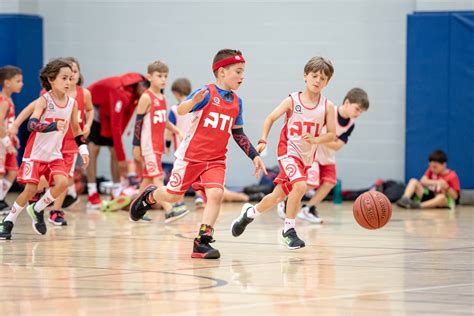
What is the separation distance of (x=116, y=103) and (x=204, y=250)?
213 inches

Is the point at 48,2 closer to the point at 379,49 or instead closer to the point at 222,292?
the point at 379,49

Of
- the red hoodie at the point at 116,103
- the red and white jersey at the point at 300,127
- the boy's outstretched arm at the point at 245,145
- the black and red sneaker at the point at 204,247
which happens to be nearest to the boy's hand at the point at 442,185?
the red hoodie at the point at 116,103

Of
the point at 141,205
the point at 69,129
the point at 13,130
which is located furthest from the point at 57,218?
the point at 141,205

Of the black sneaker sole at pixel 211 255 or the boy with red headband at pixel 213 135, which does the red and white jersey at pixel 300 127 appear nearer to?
the boy with red headband at pixel 213 135

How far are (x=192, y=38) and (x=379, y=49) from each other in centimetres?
282

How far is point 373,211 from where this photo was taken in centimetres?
906

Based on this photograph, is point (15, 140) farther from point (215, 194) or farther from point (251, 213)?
point (215, 194)

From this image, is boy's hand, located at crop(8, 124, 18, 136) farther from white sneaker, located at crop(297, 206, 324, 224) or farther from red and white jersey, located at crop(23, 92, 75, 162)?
white sneaker, located at crop(297, 206, 324, 224)

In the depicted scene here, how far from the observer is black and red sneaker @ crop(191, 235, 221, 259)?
807 centimetres

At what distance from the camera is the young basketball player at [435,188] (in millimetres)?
13211

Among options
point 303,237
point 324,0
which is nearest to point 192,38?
point 324,0

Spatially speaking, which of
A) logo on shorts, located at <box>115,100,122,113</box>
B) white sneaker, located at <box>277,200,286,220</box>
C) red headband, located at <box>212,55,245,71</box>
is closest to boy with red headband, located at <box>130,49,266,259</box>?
red headband, located at <box>212,55,245,71</box>

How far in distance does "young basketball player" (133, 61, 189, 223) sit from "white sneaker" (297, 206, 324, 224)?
146 cm

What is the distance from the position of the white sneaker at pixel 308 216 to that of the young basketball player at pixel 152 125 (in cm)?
146
